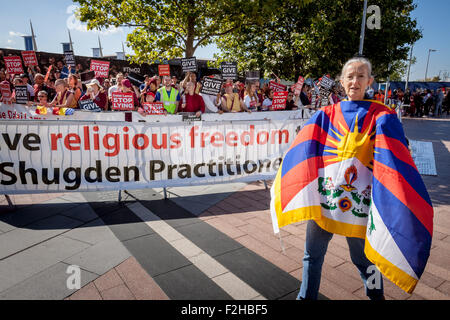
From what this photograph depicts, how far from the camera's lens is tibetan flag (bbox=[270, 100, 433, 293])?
1.95 metres

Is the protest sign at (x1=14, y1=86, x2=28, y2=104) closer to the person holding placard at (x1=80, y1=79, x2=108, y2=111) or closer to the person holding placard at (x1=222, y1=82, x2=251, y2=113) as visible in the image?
the person holding placard at (x1=80, y1=79, x2=108, y2=111)

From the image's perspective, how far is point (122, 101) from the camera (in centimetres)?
670

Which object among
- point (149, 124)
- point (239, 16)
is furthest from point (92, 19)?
point (149, 124)

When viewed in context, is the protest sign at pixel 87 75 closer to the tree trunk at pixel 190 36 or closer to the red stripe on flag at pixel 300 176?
the tree trunk at pixel 190 36

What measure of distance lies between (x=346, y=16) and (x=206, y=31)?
12.2 meters

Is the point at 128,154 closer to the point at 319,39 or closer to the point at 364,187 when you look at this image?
the point at 364,187

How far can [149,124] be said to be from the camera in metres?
4.89

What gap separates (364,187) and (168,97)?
6123 mm

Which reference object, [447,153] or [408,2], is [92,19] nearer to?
[447,153]

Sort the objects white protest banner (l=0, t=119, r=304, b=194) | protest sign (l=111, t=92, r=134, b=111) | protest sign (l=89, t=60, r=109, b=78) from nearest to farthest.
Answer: white protest banner (l=0, t=119, r=304, b=194) → protest sign (l=111, t=92, r=134, b=111) → protest sign (l=89, t=60, r=109, b=78)

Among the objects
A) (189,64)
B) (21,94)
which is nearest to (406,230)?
(189,64)

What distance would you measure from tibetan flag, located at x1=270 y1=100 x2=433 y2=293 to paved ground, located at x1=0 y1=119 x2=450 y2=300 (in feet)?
3.02

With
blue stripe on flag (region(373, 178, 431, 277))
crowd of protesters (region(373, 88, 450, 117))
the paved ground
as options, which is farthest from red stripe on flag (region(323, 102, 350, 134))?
crowd of protesters (region(373, 88, 450, 117))

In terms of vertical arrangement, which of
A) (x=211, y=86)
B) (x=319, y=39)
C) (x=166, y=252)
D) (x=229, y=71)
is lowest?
(x=166, y=252)
